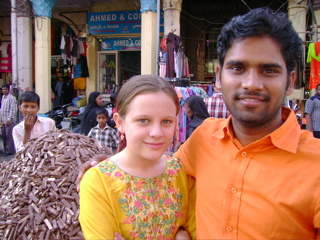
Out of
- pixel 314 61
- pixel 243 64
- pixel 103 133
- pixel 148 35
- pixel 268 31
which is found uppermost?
pixel 148 35

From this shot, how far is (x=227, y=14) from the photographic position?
37.9 feet

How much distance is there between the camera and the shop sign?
470 inches

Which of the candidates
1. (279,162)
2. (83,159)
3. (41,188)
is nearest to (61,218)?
(41,188)

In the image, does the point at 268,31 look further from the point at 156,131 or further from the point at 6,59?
the point at 6,59

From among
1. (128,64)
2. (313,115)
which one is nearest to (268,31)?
(313,115)

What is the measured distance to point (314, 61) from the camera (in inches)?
281

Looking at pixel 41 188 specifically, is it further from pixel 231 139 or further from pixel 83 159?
pixel 231 139

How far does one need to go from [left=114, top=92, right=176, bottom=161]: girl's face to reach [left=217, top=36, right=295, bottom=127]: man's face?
33 cm

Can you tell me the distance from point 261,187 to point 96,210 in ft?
2.42

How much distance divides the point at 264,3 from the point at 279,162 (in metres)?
11.7

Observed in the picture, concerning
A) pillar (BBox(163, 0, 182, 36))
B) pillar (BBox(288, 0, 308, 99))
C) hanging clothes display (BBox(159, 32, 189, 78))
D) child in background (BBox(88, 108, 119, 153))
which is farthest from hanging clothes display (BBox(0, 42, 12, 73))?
pillar (BBox(288, 0, 308, 99))

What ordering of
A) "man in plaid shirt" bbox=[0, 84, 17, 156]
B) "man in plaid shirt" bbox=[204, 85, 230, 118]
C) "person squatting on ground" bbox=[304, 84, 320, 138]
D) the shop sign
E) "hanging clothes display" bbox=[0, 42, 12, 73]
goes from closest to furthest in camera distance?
"man in plaid shirt" bbox=[204, 85, 230, 118] → "person squatting on ground" bbox=[304, 84, 320, 138] → "man in plaid shirt" bbox=[0, 84, 17, 156] → the shop sign → "hanging clothes display" bbox=[0, 42, 12, 73]

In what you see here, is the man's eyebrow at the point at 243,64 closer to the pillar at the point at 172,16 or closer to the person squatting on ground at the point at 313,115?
the person squatting on ground at the point at 313,115

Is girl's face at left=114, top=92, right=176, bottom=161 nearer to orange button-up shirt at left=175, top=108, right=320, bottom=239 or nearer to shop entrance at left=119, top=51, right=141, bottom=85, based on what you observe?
orange button-up shirt at left=175, top=108, right=320, bottom=239
